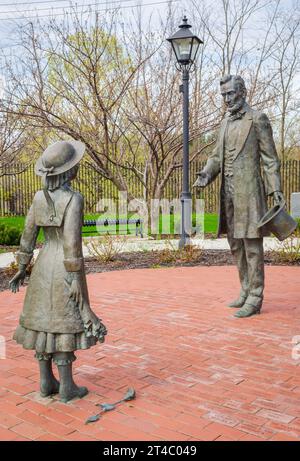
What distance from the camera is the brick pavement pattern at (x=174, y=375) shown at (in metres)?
2.84

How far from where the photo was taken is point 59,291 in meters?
2.97

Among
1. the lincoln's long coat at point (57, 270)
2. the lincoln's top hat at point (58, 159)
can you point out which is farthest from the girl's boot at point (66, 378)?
the lincoln's top hat at point (58, 159)

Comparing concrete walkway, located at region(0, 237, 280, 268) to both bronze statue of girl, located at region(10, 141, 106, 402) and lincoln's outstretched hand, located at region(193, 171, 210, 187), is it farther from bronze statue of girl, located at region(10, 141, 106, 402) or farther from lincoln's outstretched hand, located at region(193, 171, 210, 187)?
bronze statue of girl, located at region(10, 141, 106, 402)

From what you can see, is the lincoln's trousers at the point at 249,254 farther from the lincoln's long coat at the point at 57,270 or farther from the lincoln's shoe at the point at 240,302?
the lincoln's long coat at the point at 57,270

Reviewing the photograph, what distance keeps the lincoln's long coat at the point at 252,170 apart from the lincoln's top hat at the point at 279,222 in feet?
0.34

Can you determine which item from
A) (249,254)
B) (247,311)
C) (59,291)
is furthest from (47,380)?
(249,254)

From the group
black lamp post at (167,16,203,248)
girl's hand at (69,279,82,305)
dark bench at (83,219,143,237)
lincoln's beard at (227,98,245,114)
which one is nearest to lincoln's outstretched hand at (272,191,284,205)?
lincoln's beard at (227,98,245,114)

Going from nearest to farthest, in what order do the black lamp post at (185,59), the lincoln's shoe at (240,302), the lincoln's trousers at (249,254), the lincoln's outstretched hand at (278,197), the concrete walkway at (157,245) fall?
the lincoln's outstretched hand at (278,197), the lincoln's trousers at (249,254), the lincoln's shoe at (240,302), the black lamp post at (185,59), the concrete walkway at (157,245)

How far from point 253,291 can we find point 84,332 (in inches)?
109

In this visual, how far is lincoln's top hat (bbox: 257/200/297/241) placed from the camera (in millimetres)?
4883

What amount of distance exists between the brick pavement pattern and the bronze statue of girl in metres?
0.42

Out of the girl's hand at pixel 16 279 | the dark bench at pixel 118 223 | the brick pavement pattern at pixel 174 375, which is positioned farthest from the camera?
the dark bench at pixel 118 223

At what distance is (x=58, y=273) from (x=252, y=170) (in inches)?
108
